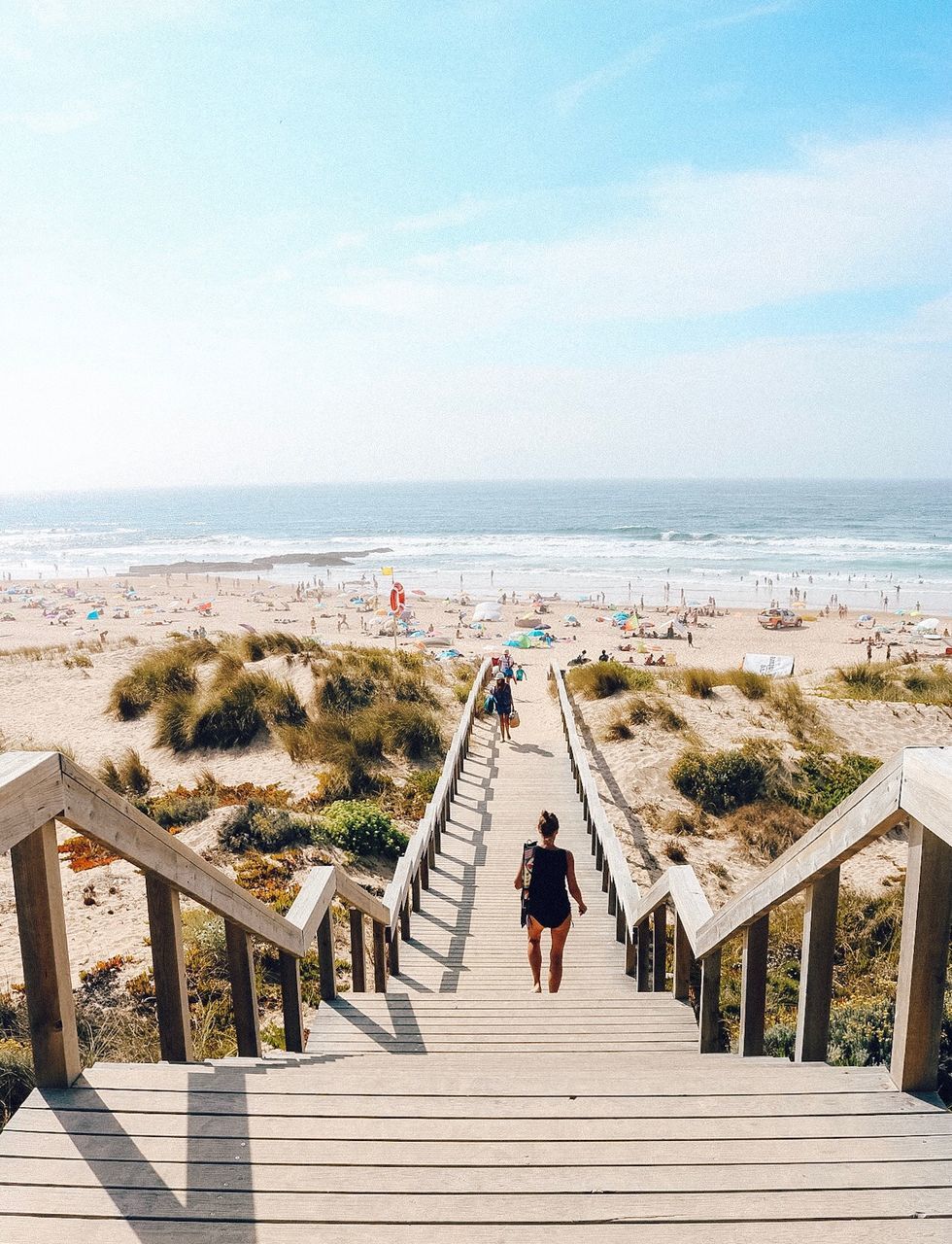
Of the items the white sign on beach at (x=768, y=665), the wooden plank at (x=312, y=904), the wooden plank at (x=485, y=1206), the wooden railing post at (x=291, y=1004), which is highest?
the wooden plank at (x=485, y=1206)

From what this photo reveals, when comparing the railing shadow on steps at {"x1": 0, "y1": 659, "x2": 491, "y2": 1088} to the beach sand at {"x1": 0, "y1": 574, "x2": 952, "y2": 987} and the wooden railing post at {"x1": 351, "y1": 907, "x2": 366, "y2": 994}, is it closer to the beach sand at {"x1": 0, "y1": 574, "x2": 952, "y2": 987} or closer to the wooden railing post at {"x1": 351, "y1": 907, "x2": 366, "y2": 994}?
the wooden railing post at {"x1": 351, "y1": 907, "x2": 366, "y2": 994}

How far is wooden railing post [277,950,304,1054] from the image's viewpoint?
3.59 m

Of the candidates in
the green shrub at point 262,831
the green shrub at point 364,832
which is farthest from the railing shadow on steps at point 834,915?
the green shrub at point 262,831

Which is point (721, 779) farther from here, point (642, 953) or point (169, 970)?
point (169, 970)

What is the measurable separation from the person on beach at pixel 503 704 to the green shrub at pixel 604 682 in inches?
135

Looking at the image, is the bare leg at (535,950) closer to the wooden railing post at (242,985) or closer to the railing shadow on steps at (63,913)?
the railing shadow on steps at (63,913)

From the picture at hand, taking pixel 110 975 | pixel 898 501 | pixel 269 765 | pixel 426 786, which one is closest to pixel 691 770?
pixel 426 786

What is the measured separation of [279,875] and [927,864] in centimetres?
752

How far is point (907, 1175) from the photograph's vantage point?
1.97m

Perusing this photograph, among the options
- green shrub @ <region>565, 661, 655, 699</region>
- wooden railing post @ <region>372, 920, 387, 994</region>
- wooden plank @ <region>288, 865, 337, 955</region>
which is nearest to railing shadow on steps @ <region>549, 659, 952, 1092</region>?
wooden plank @ <region>288, 865, 337, 955</region>

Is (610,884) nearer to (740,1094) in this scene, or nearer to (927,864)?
(740,1094)

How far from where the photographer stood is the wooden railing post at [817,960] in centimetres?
265

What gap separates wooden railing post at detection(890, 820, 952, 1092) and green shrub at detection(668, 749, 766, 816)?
10.1m

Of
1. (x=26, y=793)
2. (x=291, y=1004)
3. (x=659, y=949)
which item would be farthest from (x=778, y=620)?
(x=26, y=793)
